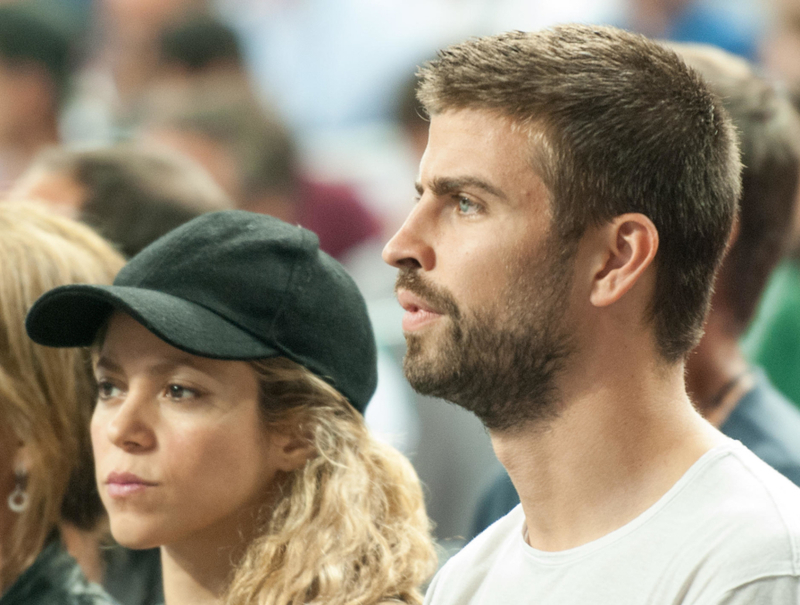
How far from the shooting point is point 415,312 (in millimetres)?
1913

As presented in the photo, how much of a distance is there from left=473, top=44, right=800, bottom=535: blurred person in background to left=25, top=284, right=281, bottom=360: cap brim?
121 cm

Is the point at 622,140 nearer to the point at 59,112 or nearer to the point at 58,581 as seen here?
the point at 58,581

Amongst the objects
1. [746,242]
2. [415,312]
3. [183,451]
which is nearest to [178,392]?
[183,451]

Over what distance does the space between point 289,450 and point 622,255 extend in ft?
2.86

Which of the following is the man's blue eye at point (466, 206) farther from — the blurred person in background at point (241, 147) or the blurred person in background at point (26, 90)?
the blurred person in background at point (26, 90)

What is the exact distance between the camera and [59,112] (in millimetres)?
5820

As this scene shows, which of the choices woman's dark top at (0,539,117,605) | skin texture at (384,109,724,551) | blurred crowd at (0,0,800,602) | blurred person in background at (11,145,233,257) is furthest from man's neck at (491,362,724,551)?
blurred person in background at (11,145,233,257)

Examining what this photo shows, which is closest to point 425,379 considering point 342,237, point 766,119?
point 766,119

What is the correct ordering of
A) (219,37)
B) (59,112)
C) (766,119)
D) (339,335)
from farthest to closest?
(219,37) < (59,112) < (766,119) < (339,335)

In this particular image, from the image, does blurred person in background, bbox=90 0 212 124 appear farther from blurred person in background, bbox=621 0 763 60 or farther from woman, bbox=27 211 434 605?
woman, bbox=27 211 434 605

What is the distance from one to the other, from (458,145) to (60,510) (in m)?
1.47

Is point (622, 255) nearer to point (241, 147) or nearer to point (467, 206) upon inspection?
point (467, 206)

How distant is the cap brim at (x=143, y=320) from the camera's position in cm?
213

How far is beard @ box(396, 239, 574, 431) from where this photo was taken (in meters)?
1.80
